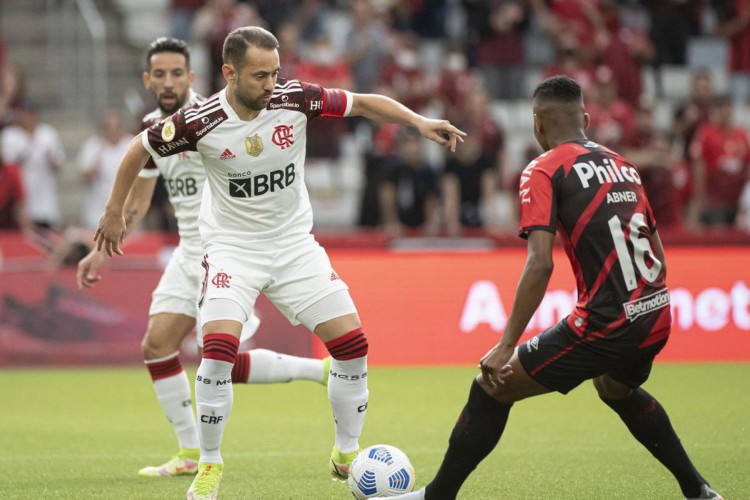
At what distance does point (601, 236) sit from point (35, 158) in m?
12.8

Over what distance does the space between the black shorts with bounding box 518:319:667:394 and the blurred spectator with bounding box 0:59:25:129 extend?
1315 cm

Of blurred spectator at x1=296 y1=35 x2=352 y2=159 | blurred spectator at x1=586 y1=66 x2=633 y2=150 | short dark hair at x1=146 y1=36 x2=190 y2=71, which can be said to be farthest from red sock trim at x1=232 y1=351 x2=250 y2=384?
blurred spectator at x1=296 y1=35 x2=352 y2=159

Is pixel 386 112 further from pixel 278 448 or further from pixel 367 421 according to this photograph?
pixel 367 421

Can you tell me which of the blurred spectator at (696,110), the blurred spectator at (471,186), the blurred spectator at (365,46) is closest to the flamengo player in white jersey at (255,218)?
the blurred spectator at (471,186)

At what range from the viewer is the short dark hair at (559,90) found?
5.54 metres

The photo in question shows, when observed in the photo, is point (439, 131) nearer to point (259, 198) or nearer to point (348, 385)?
point (259, 198)

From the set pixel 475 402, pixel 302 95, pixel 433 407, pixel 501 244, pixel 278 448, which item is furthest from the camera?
pixel 501 244

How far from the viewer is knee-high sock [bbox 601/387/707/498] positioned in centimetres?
586

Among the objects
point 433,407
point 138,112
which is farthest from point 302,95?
point 138,112

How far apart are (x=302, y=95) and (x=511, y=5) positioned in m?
12.6

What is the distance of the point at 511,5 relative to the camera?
61.1 feet

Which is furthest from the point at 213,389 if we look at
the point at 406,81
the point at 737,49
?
the point at 737,49

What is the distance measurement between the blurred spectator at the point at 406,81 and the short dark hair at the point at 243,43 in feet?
36.6

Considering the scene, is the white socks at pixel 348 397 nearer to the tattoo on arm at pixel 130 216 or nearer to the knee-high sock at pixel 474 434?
the knee-high sock at pixel 474 434
